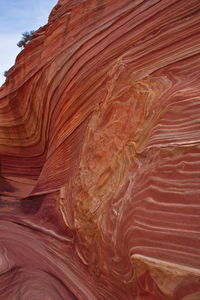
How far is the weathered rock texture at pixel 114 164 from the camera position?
1892mm

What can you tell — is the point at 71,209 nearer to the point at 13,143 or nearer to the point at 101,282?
the point at 101,282

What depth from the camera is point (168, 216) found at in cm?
189

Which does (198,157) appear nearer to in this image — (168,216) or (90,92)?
(168,216)

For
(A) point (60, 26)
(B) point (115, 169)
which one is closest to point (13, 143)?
(A) point (60, 26)

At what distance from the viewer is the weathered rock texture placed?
1.89m

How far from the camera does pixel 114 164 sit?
2.56 meters

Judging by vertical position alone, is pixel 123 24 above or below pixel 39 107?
above

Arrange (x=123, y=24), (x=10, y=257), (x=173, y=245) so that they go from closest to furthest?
1. (x=173, y=245)
2. (x=10, y=257)
3. (x=123, y=24)

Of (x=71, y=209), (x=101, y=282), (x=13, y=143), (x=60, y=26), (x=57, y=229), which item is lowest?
(x=101, y=282)

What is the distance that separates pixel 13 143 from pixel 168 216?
3895 mm

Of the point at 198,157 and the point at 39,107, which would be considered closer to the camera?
the point at 198,157

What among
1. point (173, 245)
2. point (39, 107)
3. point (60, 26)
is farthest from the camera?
point (39, 107)

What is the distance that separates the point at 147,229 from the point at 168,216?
0.54 ft

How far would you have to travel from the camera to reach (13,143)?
5.38 meters
